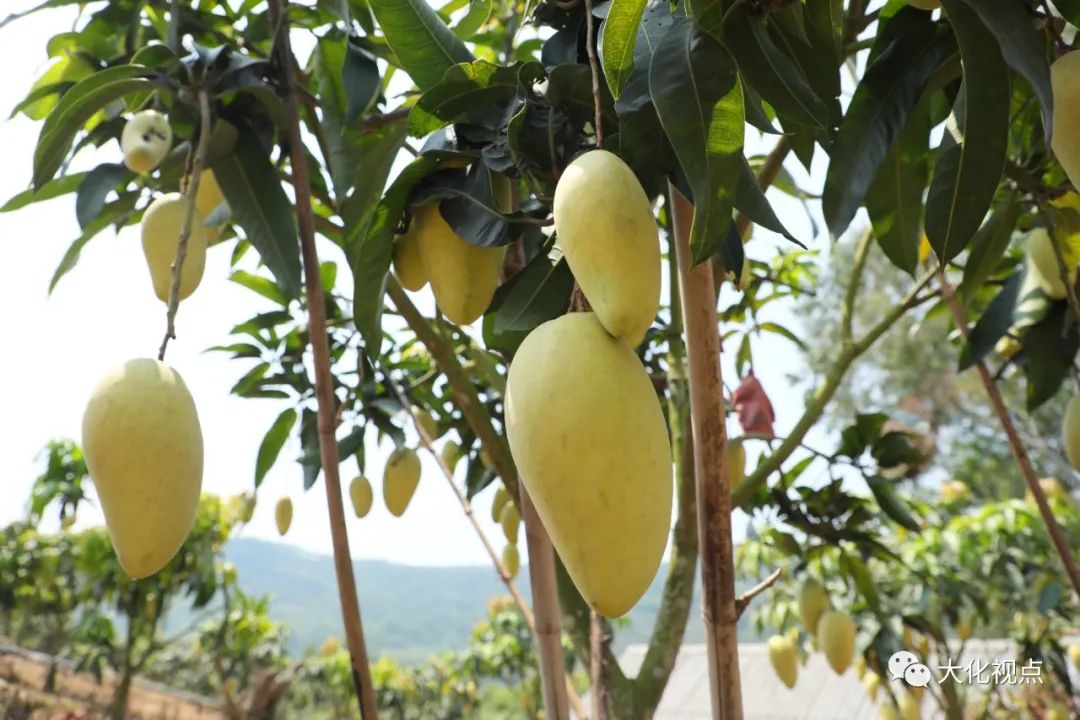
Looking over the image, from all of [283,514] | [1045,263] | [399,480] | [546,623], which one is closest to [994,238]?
[1045,263]

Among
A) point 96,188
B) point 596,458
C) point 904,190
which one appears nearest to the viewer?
point 596,458

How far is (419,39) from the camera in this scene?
559mm

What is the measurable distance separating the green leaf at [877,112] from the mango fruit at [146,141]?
45 cm

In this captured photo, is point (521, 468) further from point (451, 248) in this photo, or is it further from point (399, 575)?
point (399, 575)

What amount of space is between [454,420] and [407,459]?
0.32 metres

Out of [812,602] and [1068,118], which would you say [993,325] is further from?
[812,602]

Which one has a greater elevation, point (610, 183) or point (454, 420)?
point (454, 420)

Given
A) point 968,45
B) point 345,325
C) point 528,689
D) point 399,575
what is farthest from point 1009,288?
point 399,575

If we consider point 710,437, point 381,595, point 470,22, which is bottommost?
point 381,595

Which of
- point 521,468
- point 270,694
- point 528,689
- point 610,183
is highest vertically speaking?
point 610,183

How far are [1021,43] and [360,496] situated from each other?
1.10m

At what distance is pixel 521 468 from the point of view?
334 millimetres

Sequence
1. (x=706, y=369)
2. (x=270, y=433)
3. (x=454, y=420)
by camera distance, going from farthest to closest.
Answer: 1. (x=454, y=420)
2. (x=270, y=433)
3. (x=706, y=369)

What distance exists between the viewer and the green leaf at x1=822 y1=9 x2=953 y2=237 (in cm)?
52
